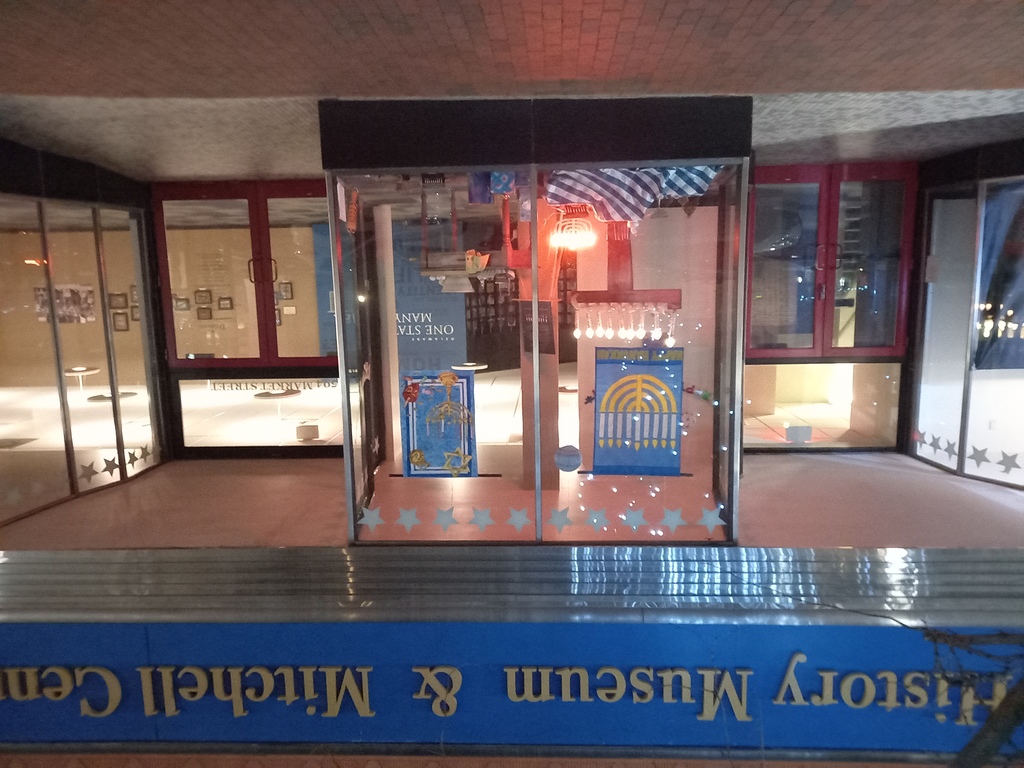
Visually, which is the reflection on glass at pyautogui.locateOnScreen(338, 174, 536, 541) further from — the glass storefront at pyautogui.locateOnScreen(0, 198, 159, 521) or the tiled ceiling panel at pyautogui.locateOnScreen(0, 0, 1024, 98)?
the glass storefront at pyautogui.locateOnScreen(0, 198, 159, 521)

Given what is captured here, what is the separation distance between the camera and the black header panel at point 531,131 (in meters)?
3.93

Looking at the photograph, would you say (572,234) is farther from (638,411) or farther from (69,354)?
(69,354)

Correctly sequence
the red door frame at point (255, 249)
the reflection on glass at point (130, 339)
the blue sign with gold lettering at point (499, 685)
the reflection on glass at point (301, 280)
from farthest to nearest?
the reflection on glass at point (301, 280), the red door frame at point (255, 249), the reflection on glass at point (130, 339), the blue sign with gold lettering at point (499, 685)

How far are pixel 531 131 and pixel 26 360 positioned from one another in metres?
5.07

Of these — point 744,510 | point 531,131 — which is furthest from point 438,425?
point 744,510

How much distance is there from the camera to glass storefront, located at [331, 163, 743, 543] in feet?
14.4

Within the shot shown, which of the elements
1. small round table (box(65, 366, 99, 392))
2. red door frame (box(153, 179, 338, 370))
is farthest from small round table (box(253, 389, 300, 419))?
small round table (box(65, 366, 99, 392))

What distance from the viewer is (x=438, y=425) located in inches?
189

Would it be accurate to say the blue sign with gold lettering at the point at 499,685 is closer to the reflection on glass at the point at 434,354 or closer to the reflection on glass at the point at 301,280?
the reflection on glass at the point at 434,354

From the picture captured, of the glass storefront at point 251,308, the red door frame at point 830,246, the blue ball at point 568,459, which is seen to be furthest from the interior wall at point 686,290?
the glass storefront at point 251,308

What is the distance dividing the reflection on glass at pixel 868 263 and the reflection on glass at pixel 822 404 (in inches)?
12.8

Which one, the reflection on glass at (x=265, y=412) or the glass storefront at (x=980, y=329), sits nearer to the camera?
the glass storefront at (x=980, y=329)

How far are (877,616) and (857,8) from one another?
10.8 feet

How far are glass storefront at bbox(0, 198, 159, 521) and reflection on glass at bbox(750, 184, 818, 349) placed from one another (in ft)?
19.5
